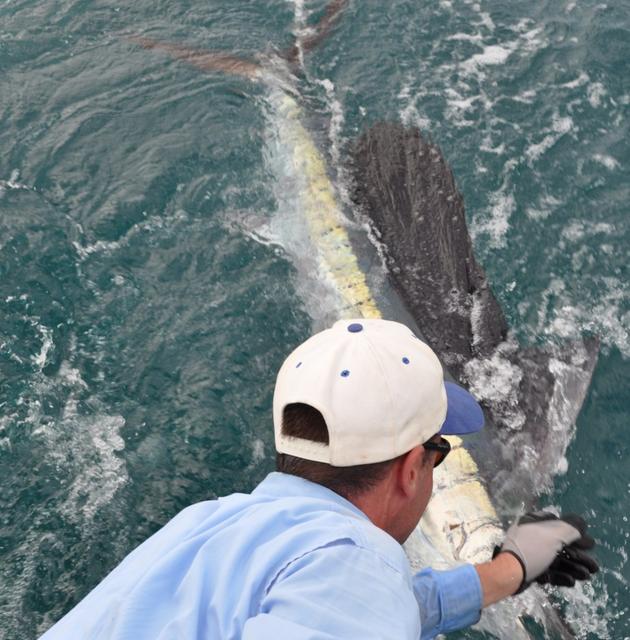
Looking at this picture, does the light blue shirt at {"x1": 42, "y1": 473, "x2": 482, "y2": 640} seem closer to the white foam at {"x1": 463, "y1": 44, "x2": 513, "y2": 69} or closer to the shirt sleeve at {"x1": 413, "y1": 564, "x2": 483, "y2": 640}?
the shirt sleeve at {"x1": 413, "y1": 564, "x2": 483, "y2": 640}

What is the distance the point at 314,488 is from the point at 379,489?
0.14m

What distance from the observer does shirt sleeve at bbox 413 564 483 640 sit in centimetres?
188

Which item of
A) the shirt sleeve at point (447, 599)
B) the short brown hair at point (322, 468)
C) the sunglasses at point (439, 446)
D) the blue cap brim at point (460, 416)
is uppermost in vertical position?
the short brown hair at point (322, 468)

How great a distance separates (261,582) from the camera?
3.94 feet

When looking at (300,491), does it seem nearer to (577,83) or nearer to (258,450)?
(258,450)

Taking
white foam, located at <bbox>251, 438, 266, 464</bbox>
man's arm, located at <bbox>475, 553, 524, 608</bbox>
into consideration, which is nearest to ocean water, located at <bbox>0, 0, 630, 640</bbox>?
white foam, located at <bbox>251, 438, 266, 464</bbox>

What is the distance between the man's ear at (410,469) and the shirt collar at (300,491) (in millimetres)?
121

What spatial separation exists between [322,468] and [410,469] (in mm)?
181

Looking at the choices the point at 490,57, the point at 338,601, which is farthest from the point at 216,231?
the point at 338,601

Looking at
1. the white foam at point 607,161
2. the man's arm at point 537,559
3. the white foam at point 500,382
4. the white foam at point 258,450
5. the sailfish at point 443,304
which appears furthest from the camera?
the white foam at point 607,161

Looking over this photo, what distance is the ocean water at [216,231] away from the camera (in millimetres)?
3180

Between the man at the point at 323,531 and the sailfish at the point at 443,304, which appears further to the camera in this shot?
the sailfish at the point at 443,304

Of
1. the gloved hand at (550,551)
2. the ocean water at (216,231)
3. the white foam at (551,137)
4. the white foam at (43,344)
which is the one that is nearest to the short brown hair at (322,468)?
the gloved hand at (550,551)

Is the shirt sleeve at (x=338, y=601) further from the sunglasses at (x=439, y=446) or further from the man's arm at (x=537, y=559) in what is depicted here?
the man's arm at (x=537, y=559)
